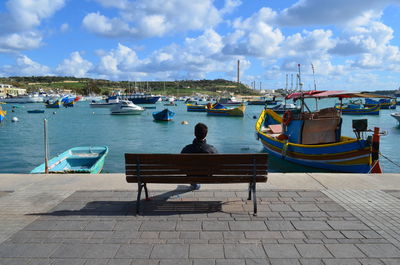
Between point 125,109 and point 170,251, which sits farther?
point 125,109

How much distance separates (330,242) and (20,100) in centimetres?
13845

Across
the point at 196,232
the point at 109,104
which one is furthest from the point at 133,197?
the point at 109,104

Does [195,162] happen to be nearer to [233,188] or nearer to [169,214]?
[169,214]

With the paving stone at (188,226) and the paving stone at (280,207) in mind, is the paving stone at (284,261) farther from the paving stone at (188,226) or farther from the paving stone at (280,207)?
the paving stone at (280,207)

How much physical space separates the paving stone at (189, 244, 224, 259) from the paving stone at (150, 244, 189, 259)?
68 millimetres

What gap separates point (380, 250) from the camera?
3.77 m

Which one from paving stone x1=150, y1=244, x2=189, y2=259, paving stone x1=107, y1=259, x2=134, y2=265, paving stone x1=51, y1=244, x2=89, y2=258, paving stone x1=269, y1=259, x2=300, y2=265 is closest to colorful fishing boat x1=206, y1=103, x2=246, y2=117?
paving stone x1=150, y1=244, x2=189, y2=259

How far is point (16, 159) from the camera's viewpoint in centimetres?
1992

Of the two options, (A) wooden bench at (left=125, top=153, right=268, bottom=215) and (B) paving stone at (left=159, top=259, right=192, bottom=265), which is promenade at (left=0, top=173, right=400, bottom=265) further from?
(A) wooden bench at (left=125, top=153, right=268, bottom=215)

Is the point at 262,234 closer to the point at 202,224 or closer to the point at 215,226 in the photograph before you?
the point at 215,226

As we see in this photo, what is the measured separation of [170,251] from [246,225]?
3.93ft

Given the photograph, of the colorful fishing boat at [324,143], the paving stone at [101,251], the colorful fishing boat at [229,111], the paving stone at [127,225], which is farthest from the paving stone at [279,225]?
the colorful fishing boat at [229,111]

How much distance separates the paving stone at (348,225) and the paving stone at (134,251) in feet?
7.91

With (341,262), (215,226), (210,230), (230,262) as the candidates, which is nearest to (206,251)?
(230,262)
